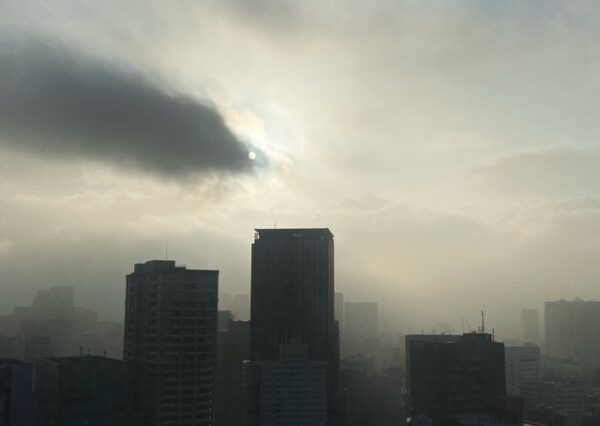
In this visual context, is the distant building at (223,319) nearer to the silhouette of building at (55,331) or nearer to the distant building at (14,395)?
the silhouette of building at (55,331)

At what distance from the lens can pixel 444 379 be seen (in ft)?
310

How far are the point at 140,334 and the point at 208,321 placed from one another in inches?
428

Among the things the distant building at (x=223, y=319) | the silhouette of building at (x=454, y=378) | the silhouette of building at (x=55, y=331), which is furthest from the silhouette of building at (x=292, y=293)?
the silhouette of building at (x=55, y=331)

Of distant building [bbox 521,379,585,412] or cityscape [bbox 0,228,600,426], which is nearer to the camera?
cityscape [bbox 0,228,600,426]

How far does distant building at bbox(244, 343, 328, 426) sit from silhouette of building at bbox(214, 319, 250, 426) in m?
12.2

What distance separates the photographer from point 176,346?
81.4 meters

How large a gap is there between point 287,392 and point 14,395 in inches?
2475

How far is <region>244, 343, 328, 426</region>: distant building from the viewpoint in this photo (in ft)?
317

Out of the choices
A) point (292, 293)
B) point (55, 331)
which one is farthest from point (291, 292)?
point (55, 331)

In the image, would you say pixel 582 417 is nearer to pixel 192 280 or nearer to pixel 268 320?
pixel 268 320

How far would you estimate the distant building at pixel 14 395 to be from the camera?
39.4m

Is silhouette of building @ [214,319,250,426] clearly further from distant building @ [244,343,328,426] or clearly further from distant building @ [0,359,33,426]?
distant building @ [0,359,33,426]

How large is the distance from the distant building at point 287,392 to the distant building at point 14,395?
60172mm

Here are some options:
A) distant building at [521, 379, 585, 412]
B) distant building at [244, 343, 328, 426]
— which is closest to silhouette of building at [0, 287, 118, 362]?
distant building at [244, 343, 328, 426]
